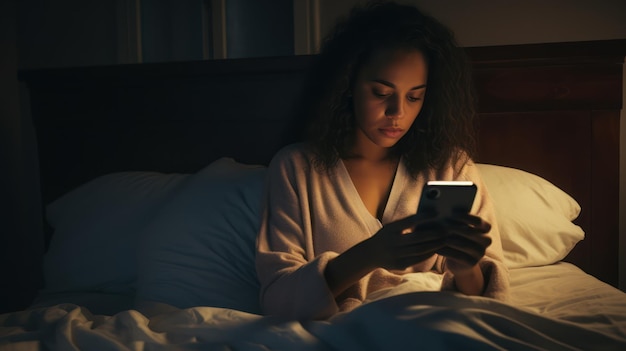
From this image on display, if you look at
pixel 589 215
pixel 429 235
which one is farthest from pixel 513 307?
pixel 589 215

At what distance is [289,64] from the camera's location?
2111 mm

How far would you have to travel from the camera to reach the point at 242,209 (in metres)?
1.73

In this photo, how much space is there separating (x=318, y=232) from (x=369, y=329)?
16.6 inches

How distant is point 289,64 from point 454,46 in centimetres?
69

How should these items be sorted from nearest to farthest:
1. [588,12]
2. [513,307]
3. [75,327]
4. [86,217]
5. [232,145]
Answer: [513,307] < [75,327] < [86,217] < [588,12] < [232,145]

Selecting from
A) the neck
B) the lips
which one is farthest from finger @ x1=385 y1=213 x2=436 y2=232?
the neck

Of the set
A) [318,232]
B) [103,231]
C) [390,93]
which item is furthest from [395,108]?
[103,231]

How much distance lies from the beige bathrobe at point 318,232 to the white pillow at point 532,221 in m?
0.26

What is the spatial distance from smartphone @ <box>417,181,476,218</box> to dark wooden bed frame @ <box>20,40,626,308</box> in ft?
2.17

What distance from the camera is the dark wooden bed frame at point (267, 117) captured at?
1966 mm

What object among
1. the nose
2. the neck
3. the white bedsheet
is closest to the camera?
the white bedsheet

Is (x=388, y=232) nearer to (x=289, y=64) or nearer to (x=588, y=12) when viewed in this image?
(x=289, y=64)

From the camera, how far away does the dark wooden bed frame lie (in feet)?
6.45

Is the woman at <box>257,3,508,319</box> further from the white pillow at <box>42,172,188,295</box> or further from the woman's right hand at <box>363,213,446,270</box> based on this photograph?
the white pillow at <box>42,172,188,295</box>
